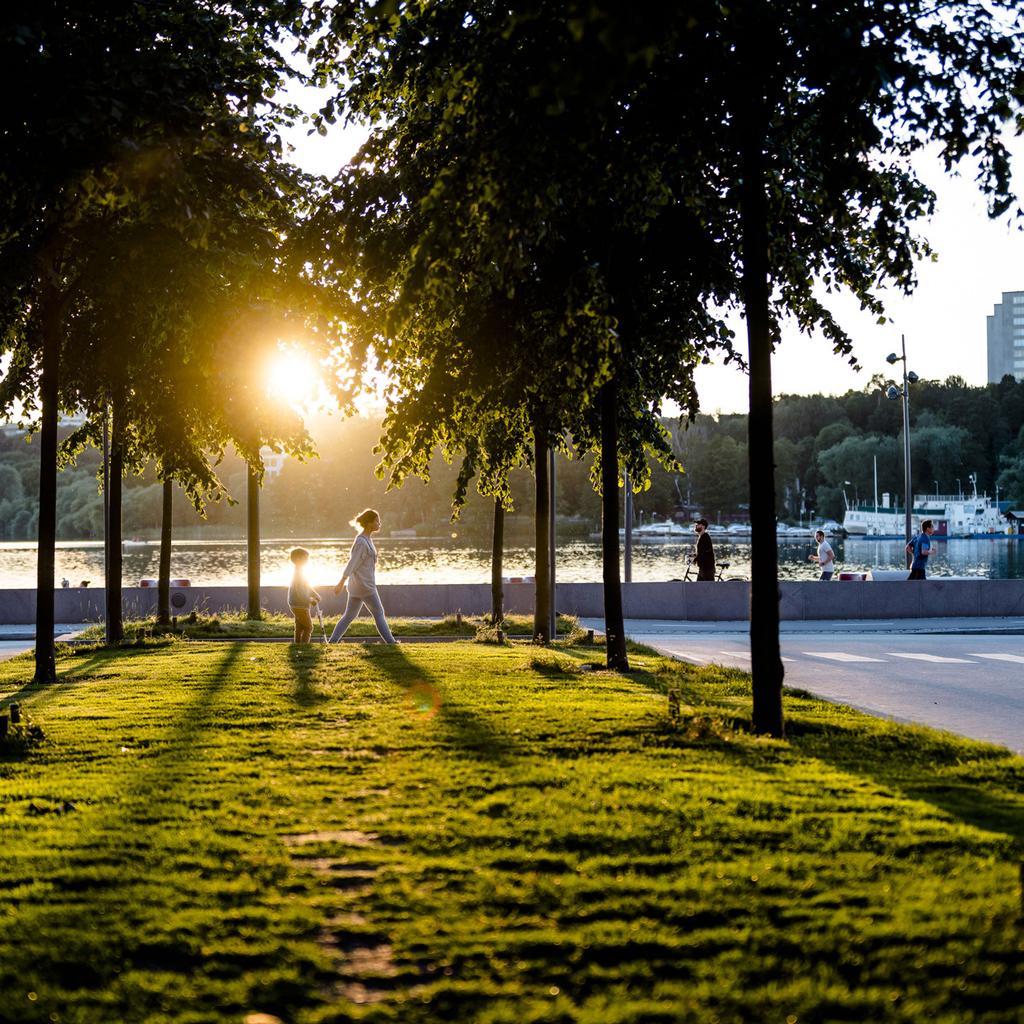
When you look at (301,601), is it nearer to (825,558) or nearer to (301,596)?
(301,596)

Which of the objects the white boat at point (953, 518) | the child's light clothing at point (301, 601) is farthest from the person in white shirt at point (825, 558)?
the white boat at point (953, 518)

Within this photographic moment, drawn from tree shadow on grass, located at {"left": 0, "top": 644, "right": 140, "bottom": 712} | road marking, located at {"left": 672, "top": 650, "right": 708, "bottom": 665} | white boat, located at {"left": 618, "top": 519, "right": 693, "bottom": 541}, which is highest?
white boat, located at {"left": 618, "top": 519, "right": 693, "bottom": 541}

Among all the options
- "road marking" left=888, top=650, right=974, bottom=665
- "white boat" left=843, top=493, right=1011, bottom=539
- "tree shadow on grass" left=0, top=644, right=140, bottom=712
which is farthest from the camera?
"white boat" left=843, top=493, right=1011, bottom=539

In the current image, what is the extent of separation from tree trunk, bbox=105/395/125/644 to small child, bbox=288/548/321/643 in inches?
110

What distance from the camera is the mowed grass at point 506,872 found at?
3.58 metres

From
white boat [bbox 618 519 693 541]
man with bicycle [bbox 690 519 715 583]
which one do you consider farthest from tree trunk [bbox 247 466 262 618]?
white boat [bbox 618 519 693 541]

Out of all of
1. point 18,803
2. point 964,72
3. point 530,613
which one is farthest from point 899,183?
point 530,613

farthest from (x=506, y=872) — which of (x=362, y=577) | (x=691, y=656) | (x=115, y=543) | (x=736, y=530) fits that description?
(x=736, y=530)

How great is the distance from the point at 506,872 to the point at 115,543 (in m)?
15.0

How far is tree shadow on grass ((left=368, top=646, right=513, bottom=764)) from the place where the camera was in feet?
24.1

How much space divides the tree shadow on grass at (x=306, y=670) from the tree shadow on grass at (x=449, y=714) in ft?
2.29

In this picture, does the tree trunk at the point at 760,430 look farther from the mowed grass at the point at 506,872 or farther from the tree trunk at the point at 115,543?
the tree trunk at the point at 115,543

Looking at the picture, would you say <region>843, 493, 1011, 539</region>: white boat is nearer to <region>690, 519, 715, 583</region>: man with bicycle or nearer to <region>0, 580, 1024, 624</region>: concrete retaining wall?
<region>0, 580, 1024, 624</region>: concrete retaining wall

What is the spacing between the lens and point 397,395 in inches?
582
